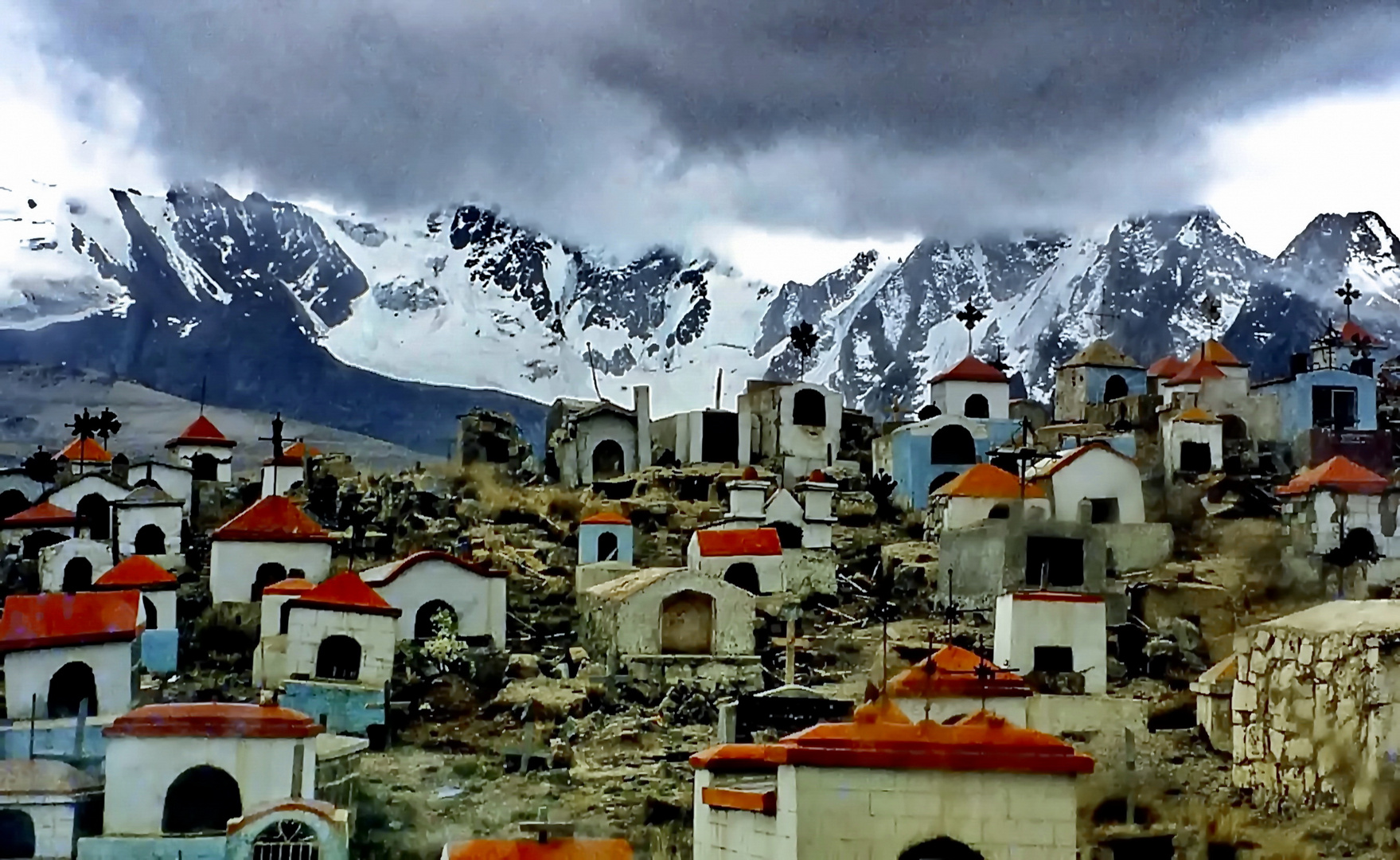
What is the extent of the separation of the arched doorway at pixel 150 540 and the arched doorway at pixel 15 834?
9.93m

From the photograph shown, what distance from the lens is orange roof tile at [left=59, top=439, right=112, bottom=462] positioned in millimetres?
A: 25312

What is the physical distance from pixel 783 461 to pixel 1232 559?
29.0ft

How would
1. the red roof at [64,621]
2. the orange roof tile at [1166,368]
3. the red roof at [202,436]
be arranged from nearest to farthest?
the red roof at [64,621]
the red roof at [202,436]
the orange roof tile at [1166,368]

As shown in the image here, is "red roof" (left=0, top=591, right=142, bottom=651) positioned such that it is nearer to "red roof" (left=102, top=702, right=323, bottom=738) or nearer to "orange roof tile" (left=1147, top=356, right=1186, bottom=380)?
"red roof" (left=102, top=702, right=323, bottom=738)

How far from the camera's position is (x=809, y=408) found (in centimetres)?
2683

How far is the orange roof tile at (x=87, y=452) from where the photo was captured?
25312 millimetres

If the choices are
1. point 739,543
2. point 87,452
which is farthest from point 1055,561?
point 87,452

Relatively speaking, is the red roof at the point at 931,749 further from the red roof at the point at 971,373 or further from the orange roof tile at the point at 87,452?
the orange roof tile at the point at 87,452

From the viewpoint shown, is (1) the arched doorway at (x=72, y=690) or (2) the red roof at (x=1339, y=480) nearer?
(1) the arched doorway at (x=72, y=690)

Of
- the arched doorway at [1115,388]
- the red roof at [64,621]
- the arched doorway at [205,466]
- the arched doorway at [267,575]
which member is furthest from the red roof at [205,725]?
the arched doorway at [1115,388]

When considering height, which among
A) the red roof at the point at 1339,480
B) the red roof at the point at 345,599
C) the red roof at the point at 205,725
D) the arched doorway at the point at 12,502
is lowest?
the red roof at the point at 205,725

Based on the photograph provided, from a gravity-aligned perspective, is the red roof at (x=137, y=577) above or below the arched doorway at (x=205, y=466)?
below

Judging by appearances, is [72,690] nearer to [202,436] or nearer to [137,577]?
[137,577]

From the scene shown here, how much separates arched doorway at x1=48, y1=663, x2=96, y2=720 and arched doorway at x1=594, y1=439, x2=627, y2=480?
44.1 feet
